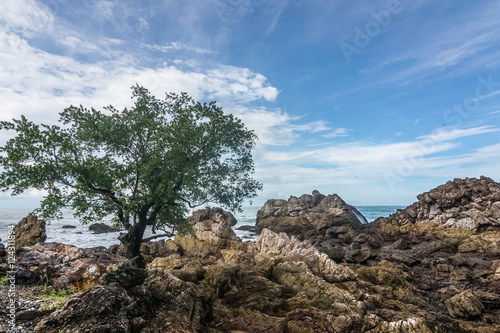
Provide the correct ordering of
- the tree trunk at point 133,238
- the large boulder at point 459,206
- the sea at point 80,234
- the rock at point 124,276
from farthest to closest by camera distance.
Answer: the sea at point 80,234
the large boulder at point 459,206
the tree trunk at point 133,238
the rock at point 124,276

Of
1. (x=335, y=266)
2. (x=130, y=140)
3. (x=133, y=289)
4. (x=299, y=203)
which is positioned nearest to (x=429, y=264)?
(x=335, y=266)

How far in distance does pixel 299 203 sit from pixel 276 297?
1904 inches

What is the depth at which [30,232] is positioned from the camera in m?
27.5

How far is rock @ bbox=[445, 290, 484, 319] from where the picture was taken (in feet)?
37.1

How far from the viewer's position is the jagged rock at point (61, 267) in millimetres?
8609

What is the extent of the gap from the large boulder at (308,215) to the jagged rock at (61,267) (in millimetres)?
31332

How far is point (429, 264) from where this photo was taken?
2070 centimetres

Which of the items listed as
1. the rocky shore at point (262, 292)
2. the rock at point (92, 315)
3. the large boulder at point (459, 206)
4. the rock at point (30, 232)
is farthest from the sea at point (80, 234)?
the large boulder at point (459, 206)

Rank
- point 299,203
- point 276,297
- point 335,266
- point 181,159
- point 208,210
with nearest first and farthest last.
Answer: point 276,297
point 335,266
point 181,159
point 208,210
point 299,203

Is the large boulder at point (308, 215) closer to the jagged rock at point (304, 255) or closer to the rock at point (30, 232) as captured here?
the jagged rock at point (304, 255)

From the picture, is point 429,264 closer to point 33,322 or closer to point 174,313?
point 174,313

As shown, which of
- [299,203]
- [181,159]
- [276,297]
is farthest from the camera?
[299,203]

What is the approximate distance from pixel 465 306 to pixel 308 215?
3577 cm

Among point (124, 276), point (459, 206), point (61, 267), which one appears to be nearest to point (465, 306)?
point (124, 276)
